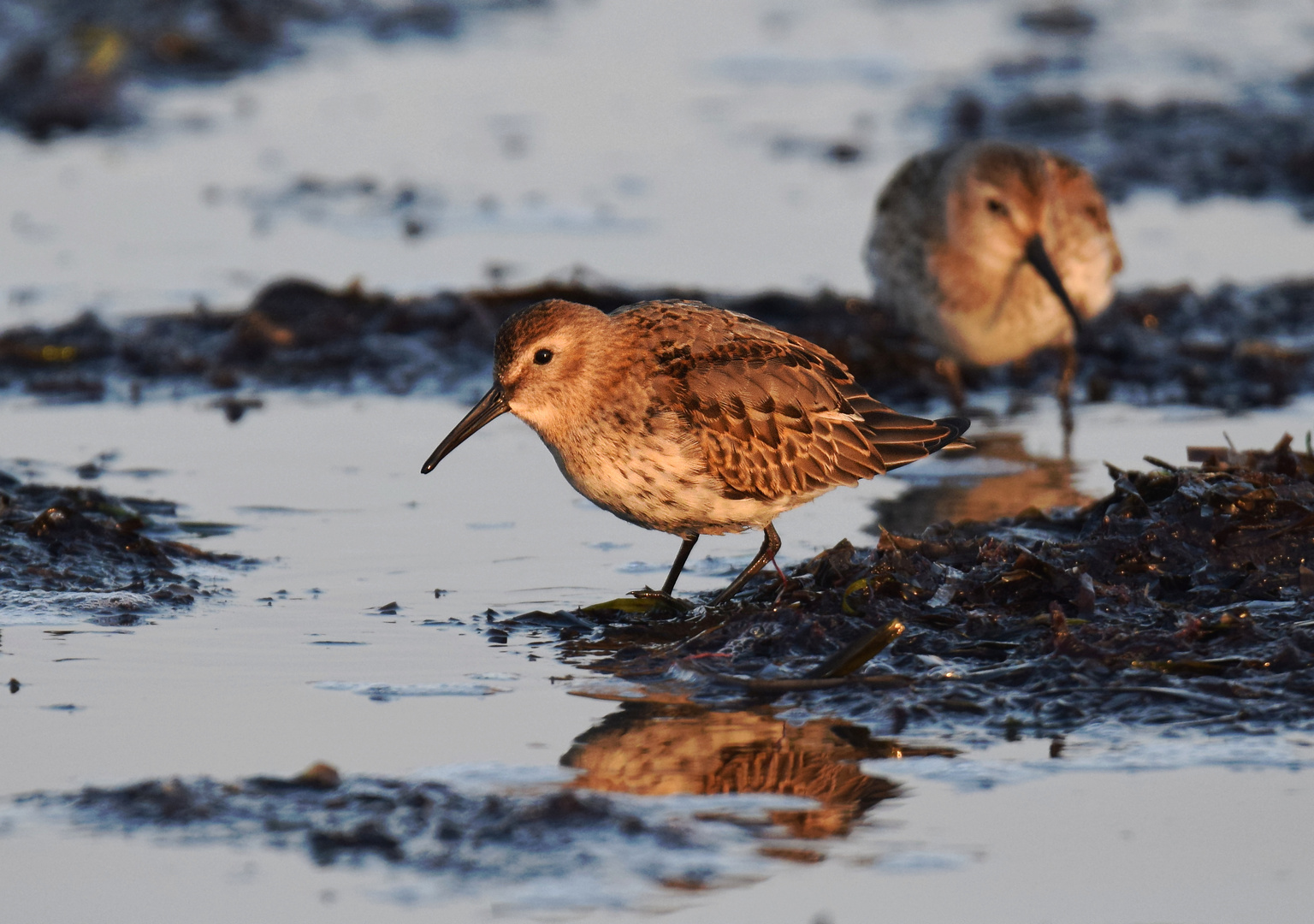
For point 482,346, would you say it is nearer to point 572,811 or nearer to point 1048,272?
point 1048,272

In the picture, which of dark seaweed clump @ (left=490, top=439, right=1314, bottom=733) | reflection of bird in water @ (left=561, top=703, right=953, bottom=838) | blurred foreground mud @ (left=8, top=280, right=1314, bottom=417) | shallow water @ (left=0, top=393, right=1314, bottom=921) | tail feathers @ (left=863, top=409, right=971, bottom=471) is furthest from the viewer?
blurred foreground mud @ (left=8, top=280, right=1314, bottom=417)

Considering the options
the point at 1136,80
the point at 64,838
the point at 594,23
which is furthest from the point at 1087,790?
the point at 594,23

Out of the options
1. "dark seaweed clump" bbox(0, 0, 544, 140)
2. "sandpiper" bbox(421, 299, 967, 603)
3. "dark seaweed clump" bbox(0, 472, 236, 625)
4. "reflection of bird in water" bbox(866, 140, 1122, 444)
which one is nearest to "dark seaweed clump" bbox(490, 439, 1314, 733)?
"sandpiper" bbox(421, 299, 967, 603)

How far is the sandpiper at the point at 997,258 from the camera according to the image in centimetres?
930

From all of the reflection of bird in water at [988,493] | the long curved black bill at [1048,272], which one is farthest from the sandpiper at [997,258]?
the reflection of bird in water at [988,493]

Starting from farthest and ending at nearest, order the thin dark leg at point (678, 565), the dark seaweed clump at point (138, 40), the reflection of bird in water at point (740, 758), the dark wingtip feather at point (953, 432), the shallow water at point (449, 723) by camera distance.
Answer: the dark seaweed clump at point (138, 40), the dark wingtip feather at point (953, 432), the thin dark leg at point (678, 565), the reflection of bird in water at point (740, 758), the shallow water at point (449, 723)

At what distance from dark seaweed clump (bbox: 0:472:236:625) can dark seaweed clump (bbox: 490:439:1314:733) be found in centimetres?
128

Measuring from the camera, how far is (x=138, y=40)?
659 inches

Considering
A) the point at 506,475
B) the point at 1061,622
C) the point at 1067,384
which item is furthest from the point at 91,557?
the point at 1067,384

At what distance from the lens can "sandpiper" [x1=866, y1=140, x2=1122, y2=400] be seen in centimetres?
930

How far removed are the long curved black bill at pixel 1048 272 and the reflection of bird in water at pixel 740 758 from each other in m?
4.69

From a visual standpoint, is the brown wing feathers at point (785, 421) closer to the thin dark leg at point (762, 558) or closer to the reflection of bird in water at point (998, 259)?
the thin dark leg at point (762, 558)

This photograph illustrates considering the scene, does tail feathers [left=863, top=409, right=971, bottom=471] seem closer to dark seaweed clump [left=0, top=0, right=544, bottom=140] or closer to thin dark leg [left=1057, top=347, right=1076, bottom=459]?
thin dark leg [left=1057, top=347, right=1076, bottom=459]

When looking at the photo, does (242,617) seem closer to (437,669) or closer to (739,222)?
(437,669)
